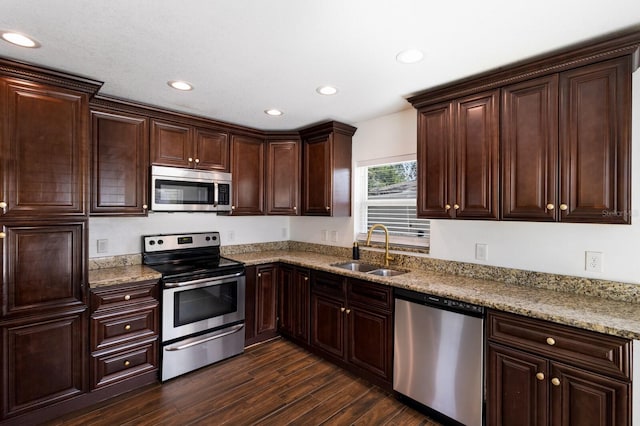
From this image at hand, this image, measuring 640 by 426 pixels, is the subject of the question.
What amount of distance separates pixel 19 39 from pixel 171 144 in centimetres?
137

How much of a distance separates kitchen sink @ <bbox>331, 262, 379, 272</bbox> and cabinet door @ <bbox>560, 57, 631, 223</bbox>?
1.72 m

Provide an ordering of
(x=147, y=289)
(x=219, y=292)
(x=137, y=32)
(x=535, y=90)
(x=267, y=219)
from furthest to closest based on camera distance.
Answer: (x=267, y=219) → (x=219, y=292) → (x=147, y=289) → (x=535, y=90) → (x=137, y=32)

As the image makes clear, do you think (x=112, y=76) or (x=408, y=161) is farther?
(x=408, y=161)

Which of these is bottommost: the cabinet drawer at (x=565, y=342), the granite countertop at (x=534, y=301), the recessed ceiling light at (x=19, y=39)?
the cabinet drawer at (x=565, y=342)

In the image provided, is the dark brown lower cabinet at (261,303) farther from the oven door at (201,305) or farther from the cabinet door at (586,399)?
the cabinet door at (586,399)

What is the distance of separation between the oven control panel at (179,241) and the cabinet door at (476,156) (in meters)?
2.62

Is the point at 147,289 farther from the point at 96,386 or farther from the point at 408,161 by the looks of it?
the point at 408,161

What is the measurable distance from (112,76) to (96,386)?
7.62 ft

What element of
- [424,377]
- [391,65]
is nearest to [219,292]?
[424,377]

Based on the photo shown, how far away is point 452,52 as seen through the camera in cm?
192

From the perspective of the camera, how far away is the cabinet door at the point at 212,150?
3.31m

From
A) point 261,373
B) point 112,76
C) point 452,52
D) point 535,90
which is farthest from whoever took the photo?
point 261,373

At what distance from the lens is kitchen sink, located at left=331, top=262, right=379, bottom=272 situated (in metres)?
3.27

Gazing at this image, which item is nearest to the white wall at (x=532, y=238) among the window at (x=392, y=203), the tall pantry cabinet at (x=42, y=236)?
the window at (x=392, y=203)
